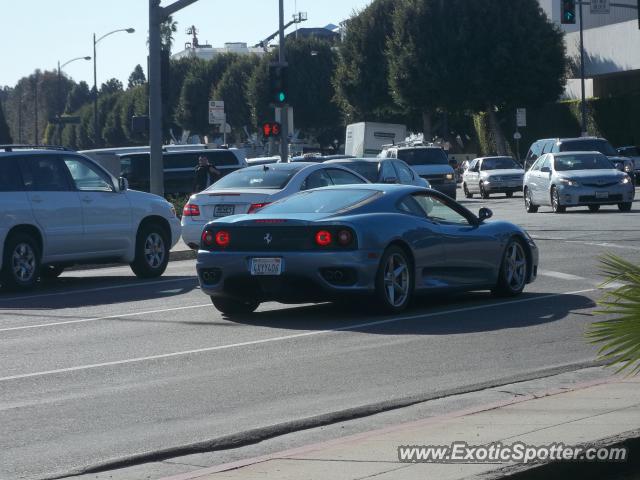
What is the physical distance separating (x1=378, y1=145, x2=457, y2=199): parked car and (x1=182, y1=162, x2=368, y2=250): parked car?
2094cm

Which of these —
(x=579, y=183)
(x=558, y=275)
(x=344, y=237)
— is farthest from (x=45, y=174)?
(x=579, y=183)

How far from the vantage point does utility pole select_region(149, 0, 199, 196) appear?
2633cm

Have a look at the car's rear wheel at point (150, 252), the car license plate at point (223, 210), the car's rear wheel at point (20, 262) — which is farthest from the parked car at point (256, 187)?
the car's rear wheel at point (20, 262)

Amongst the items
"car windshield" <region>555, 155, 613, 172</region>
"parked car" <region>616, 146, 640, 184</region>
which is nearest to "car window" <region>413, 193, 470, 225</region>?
"car windshield" <region>555, 155, 613, 172</region>

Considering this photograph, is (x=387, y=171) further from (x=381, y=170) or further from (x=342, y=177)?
(x=342, y=177)

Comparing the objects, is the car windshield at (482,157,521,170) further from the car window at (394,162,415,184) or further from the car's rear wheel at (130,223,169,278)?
the car's rear wheel at (130,223,169,278)

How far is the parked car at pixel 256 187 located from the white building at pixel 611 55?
49.9 metres

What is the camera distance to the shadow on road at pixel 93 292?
632 inches

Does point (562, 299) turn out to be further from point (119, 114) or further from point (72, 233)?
point (119, 114)

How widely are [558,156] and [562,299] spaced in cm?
1929

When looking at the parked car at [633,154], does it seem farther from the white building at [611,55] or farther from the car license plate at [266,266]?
the car license plate at [266,266]

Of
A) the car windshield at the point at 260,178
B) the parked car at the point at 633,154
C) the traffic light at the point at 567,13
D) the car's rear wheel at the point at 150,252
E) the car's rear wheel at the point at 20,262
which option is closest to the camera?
→ the car's rear wheel at the point at 20,262

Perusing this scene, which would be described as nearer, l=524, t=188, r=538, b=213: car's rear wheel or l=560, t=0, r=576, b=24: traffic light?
l=524, t=188, r=538, b=213: car's rear wheel

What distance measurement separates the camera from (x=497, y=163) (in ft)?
162
